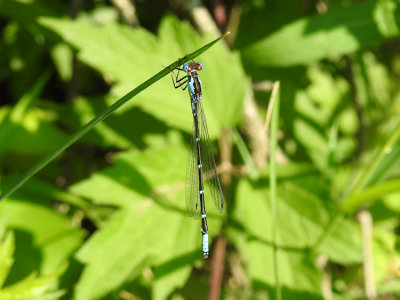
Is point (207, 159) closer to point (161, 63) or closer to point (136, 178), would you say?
point (136, 178)

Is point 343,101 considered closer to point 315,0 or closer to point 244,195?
point 315,0

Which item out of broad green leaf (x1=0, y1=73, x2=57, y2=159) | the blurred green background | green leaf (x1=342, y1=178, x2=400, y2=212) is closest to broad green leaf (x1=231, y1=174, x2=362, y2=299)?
the blurred green background

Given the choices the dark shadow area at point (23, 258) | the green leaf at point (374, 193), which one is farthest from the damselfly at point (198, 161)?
the dark shadow area at point (23, 258)

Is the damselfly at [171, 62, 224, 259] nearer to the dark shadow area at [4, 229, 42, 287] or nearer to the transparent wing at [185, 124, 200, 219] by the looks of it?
the transparent wing at [185, 124, 200, 219]

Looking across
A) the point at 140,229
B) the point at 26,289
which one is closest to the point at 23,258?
the point at 26,289

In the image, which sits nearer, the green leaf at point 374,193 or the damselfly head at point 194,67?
the green leaf at point 374,193

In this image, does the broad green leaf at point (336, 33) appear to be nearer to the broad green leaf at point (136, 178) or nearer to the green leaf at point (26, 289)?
the broad green leaf at point (136, 178)
